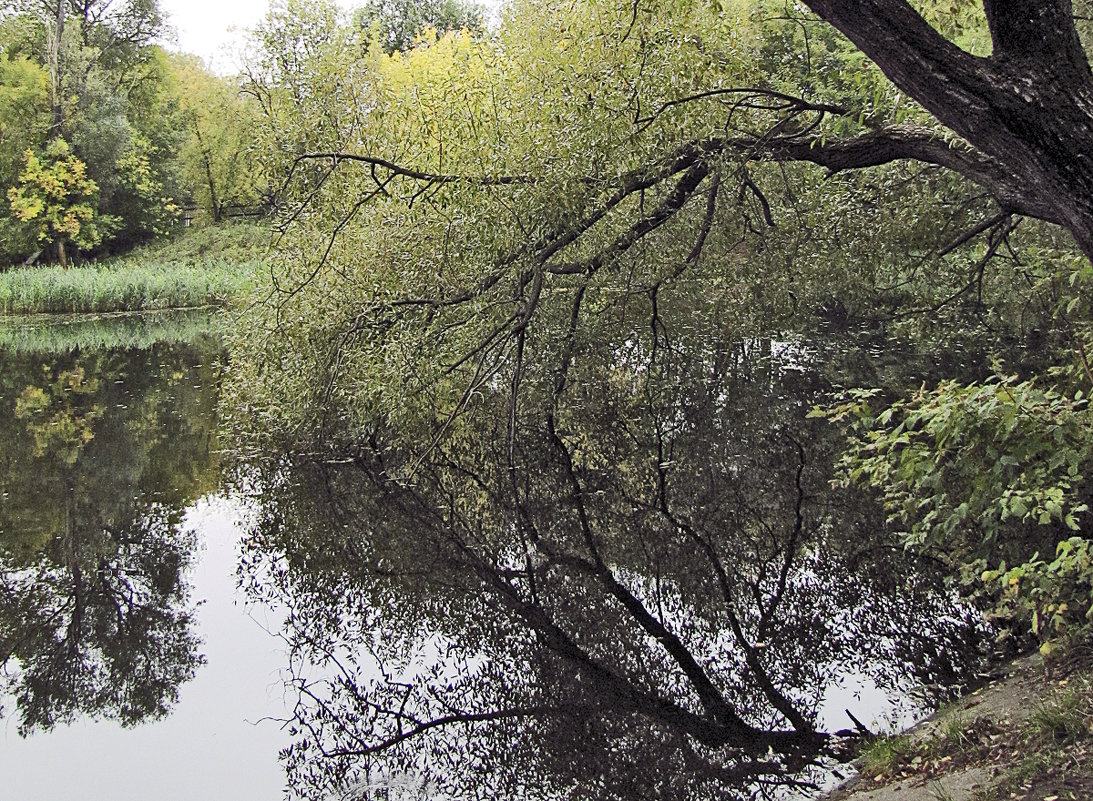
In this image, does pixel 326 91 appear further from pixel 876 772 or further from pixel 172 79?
pixel 172 79

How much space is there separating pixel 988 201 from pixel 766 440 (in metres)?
3.68

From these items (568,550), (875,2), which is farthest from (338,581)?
(875,2)

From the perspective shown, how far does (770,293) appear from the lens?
1297 cm

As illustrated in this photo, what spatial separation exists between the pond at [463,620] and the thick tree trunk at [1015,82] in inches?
120

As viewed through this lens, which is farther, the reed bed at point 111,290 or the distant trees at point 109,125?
the distant trees at point 109,125

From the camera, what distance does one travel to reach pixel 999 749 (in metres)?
4.22

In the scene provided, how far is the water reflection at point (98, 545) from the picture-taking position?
22.5 feet

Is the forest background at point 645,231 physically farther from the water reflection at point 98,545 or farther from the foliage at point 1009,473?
the water reflection at point 98,545

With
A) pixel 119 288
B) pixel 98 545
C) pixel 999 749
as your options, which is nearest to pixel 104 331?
pixel 119 288

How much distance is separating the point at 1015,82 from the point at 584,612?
4.81 meters

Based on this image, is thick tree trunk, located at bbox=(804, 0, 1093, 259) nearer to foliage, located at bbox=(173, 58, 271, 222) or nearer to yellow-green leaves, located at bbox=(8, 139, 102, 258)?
yellow-green leaves, located at bbox=(8, 139, 102, 258)

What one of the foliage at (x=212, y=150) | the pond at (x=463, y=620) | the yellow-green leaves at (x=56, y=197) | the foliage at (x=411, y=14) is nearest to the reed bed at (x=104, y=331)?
the pond at (x=463, y=620)

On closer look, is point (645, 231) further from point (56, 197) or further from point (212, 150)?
point (212, 150)

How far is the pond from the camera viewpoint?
18.6 feet
